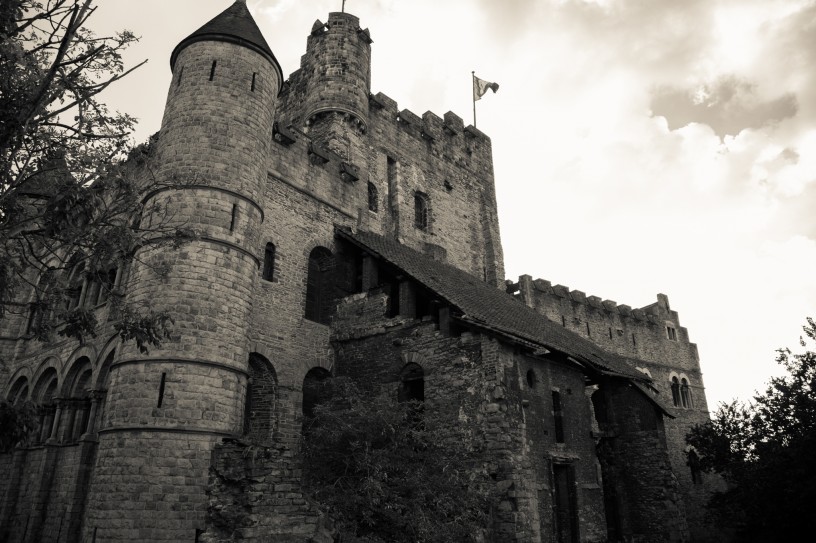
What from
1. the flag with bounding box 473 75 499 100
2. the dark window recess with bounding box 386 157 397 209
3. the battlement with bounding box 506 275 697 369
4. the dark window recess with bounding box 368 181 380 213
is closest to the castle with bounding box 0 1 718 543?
the dark window recess with bounding box 368 181 380 213

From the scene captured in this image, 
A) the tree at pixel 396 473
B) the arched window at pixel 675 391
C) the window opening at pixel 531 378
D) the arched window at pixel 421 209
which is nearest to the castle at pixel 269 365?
the window opening at pixel 531 378

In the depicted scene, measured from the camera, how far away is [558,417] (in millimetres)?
13781

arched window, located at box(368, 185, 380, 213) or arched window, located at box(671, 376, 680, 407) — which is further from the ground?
arched window, located at box(368, 185, 380, 213)

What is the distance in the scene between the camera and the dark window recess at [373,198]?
2031 centimetres

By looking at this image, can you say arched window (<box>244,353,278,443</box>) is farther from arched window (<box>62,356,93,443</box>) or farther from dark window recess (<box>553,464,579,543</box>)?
dark window recess (<box>553,464,579,543</box>)

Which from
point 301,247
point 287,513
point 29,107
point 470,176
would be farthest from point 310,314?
point 470,176

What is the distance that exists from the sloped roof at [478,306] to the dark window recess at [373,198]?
244 cm

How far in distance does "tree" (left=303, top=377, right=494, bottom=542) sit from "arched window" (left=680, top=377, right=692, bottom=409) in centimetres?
2479

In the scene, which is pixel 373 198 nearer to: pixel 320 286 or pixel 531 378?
pixel 320 286

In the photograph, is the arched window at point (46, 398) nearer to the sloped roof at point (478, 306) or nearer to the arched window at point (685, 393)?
the sloped roof at point (478, 306)

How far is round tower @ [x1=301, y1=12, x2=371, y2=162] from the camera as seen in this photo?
19.7 metres

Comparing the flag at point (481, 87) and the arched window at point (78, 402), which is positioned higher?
the flag at point (481, 87)

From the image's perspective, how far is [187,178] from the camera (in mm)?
11859

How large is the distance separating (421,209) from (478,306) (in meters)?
9.40
